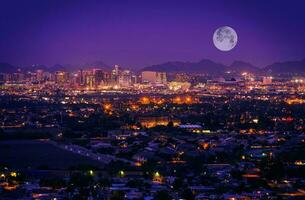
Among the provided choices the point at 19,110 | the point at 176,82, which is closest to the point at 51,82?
the point at 176,82

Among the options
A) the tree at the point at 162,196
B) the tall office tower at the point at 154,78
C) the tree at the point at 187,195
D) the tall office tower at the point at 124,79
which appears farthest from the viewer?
the tall office tower at the point at 154,78

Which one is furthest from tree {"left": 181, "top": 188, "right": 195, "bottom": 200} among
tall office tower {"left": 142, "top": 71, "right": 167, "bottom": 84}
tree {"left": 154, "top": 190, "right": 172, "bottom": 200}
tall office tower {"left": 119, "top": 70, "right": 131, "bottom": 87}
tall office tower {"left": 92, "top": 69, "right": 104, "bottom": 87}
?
tall office tower {"left": 142, "top": 71, "right": 167, "bottom": 84}

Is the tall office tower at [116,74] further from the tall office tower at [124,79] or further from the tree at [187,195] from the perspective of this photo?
the tree at [187,195]

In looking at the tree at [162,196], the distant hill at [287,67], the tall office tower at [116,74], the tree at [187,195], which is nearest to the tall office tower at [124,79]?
the tall office tower at [116,74]

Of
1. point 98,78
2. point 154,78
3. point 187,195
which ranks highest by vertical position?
point 98,78

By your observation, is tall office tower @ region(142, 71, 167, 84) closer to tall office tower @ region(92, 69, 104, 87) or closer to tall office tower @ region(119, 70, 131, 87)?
tall office tower @ region(119, 70, 131, 87)

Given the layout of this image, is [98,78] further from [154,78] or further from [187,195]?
[187,195]

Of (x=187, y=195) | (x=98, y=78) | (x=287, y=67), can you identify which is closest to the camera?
(x=187, y=195)

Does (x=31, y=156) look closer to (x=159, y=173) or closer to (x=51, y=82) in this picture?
(x=159, y=173)

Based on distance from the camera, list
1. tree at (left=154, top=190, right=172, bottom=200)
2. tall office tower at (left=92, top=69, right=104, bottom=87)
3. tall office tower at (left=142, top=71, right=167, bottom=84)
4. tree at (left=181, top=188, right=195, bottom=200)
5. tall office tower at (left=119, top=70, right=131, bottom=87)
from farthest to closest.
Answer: tall office tower at (left=142, top=71, right=167, bottom=84)
tall office tower at (left=119, top=70, right=131, bottom=87)
tall office tower at (left=92, top=69, right=104, bottom=87)
tree at (left=181, top=188, right=195, bottom=200)
tree at (left=154, top=190, right=172, bottom=200)

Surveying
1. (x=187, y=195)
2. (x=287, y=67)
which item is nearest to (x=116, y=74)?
(x=287, y=67)
